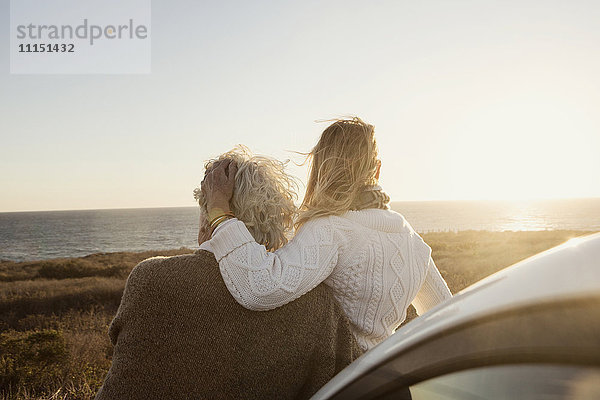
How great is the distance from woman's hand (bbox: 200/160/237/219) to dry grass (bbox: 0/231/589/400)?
9.42 ft

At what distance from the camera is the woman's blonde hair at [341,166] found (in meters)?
2.38

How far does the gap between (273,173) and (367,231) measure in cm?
58

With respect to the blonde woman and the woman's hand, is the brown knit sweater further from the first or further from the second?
the woman's hand

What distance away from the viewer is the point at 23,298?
14.1 meters

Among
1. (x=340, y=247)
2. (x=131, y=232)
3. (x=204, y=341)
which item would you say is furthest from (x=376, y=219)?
(x=131, y=232)

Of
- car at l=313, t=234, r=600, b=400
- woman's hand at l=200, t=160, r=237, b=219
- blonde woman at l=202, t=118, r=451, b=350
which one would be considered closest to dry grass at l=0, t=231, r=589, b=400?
woman's hand at l=200, t=160, r=237, b=219

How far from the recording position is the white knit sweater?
79.6 inches

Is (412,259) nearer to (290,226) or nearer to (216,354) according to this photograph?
(290,226)

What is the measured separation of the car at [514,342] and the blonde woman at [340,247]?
100 cm

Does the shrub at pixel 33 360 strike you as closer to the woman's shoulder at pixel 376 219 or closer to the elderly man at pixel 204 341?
the elderly man at pixel 204 341

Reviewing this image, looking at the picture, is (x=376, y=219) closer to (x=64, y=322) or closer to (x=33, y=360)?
(x=33, y=360)

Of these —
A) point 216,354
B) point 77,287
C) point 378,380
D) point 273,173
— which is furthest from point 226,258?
point 77,287

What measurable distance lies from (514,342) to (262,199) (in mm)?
1730

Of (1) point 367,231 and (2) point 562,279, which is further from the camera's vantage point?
(1) point 367,231
